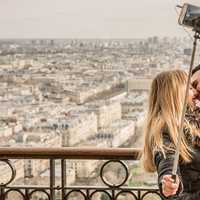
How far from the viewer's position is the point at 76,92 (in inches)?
175

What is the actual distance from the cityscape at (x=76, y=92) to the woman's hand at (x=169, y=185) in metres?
1.25

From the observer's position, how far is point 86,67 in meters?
4.66

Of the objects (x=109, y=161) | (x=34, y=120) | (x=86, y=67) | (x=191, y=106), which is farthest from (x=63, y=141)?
(x=191, y=106)

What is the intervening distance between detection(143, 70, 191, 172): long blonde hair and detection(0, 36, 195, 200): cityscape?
1032 millimetres

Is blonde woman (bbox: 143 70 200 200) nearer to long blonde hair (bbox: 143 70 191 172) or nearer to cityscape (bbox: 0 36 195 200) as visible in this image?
long blonde hair (bbox: 143 70 191 172)

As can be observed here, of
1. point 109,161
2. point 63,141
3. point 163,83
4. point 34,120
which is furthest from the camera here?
point 34,120

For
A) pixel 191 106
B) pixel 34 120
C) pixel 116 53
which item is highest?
pixel 191 106

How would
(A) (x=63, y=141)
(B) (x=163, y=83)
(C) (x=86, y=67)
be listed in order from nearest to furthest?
(B) (x=163, y=83) < (A) (x=63, y=141) < (C) (x=86, y=67)

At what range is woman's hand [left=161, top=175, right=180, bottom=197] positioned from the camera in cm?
168

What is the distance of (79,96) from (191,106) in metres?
2.28

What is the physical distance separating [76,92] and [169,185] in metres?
2.82

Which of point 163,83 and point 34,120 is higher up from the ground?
point 163,83

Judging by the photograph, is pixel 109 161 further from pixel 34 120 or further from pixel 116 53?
pixel 116 53

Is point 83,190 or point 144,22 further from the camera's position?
point 144,22
